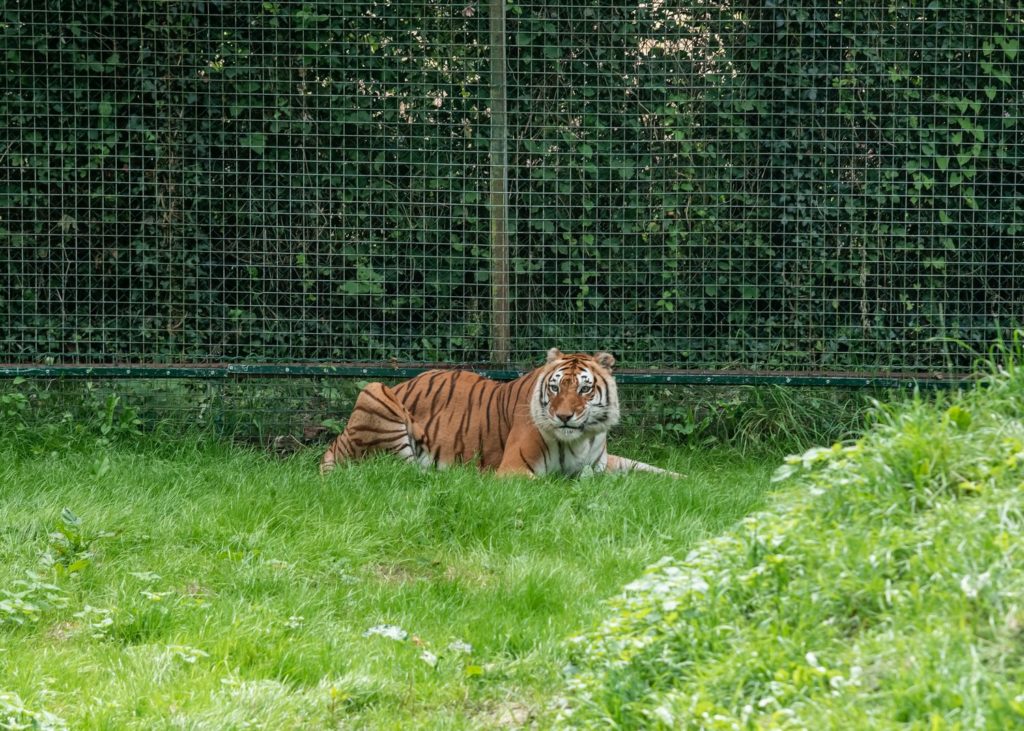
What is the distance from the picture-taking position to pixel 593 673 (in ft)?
12.0

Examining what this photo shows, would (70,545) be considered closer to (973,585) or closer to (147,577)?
(147,577)

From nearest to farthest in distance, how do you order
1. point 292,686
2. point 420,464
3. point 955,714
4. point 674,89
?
point 955,714
point 292,686
point 420,464
point 674,89

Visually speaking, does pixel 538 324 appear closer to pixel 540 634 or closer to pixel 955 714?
pixel 540 634

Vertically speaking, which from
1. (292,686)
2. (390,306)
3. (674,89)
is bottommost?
(292,686)

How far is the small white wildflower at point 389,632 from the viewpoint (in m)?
4.43

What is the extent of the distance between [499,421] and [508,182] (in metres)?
1.47

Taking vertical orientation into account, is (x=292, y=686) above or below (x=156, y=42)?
below

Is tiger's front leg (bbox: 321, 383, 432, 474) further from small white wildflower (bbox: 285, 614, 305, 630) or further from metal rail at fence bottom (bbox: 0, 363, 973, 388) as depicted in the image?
small white wildflower (bbox: 285, 614, 305, 630)

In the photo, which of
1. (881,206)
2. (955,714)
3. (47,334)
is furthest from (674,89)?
(955,714)

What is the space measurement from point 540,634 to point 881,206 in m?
4.63

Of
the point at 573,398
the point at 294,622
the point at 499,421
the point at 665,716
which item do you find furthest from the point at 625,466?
the point at 665,716

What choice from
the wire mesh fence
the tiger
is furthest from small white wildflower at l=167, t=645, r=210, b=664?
the wire mesh fence

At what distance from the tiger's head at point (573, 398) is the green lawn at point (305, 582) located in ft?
1.12

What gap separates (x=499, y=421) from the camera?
293 inches
